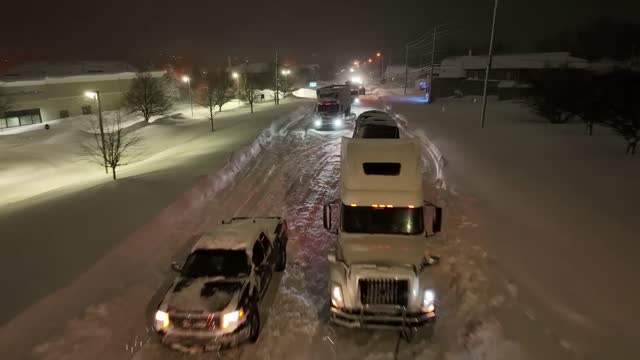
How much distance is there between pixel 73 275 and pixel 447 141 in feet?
72.3

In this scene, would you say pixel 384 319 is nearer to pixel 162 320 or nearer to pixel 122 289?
pixel 162 320

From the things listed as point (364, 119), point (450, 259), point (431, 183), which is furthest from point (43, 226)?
point (364, 119)

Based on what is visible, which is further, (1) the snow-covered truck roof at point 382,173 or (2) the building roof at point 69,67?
(2) the building roof at point 69,67

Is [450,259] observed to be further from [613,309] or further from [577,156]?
[577,156]

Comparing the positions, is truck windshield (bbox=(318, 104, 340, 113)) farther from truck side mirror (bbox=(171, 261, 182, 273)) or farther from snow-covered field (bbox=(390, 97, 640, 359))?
truck side mirror (bbox=(171, 261, 182, 273))

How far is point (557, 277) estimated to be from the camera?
10148 mm

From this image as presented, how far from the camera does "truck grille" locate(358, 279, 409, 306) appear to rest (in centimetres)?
805

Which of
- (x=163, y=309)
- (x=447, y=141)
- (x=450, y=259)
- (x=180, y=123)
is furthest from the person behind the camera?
(x=180, y=123)

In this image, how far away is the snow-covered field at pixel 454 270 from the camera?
8.02m

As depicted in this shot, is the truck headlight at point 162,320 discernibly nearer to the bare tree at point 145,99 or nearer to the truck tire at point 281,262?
the truck tire at point 281,262

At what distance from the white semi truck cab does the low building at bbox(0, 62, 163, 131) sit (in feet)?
165

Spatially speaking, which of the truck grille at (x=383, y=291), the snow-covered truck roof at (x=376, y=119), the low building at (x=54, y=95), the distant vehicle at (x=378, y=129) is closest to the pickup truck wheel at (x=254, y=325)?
the truck grille at (x=383, y=291)

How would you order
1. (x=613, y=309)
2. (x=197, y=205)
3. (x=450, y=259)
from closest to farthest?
(x=613, y=309) → (x=450, y=259) → (x=197, y=205)

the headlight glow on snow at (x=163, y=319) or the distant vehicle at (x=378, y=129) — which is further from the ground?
the distant vehicle at (x=378, y=129)
